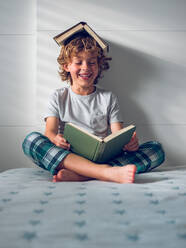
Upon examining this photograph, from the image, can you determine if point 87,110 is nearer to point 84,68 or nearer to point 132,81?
point 84,68

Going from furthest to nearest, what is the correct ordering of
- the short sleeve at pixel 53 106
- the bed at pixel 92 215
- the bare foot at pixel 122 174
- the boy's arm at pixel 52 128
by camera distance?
the short sleeve at pixel 53 106 → the boy's arm at pixel 52 128 → the bare foot at pixel 122 174 → the bed at pixel 92 215

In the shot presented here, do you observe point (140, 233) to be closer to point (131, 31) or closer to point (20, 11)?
point (131, 31)

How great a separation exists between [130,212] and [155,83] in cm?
105

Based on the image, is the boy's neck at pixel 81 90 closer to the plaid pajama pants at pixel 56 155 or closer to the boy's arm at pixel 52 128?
the boy's arm at pixel 52 128

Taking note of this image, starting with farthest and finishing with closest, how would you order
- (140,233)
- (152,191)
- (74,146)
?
1. (74,146)
2. (152,191)
3. (140,233)

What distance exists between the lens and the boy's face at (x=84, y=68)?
137cm

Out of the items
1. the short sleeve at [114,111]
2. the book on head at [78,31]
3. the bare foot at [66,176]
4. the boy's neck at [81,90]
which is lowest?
the bare foot at [66,176]

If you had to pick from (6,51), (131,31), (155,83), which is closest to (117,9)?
(131,31)

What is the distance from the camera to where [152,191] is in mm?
793

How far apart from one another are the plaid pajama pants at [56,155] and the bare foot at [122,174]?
0.19m

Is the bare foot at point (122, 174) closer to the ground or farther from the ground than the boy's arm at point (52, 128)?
closer to the ground

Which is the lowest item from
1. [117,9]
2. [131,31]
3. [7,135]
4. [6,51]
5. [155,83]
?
[7,135]

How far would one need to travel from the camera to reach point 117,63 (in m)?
1.55

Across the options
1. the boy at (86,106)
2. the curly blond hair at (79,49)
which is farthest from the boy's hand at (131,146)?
the curly blond hair at (79,49)
